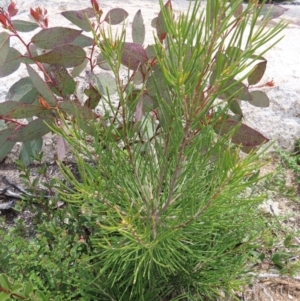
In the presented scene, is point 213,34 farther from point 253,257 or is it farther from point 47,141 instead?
point 47,141

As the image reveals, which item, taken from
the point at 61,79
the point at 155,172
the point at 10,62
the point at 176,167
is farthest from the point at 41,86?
the point at 176,167

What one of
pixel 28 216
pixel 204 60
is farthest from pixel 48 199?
pixel 204 60

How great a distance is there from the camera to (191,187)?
993mm

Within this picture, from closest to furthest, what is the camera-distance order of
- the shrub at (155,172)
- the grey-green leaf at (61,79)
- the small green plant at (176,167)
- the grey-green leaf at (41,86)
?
the small green plant at (176,167) → the shrub at (155,172) → the grey-green leaf at (41,86) → the grey-green leaf at (61,79)

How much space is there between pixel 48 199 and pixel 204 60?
3.05 ft

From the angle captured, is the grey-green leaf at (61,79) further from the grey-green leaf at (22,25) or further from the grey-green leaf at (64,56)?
the grey-green leaf at (22,25)

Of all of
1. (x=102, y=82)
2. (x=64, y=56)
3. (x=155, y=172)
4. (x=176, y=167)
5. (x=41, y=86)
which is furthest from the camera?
(x=102, y=82)

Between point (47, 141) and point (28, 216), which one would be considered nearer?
point (28, 216)

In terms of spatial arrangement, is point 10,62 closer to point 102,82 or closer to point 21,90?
point 21,90

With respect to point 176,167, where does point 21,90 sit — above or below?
below

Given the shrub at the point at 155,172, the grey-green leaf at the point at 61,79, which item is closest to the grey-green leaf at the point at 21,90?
the shrub at the point at 155,172

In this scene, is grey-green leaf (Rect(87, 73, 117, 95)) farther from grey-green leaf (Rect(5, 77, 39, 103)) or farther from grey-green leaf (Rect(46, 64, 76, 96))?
grey-green leaf (Rect(5, 77, 39, 103))

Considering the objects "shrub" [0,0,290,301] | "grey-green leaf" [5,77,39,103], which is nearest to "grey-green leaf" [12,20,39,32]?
"shrub" [0,0,290,301]

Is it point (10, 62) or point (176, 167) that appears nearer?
point (176, 167)
